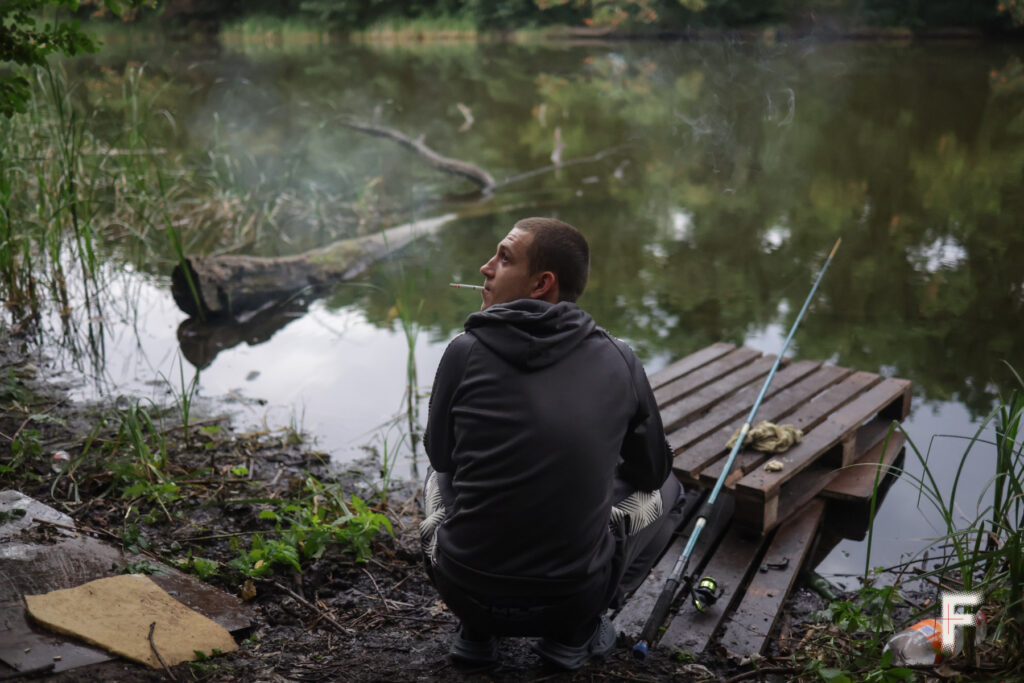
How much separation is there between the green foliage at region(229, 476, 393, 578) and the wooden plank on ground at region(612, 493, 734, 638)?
833mm

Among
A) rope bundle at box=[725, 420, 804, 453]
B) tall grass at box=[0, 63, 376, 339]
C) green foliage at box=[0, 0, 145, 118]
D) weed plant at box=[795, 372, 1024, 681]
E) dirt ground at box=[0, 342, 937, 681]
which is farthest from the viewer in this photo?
tall grass at box=[0, 63, 376, 339]

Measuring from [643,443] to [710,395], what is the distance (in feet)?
5.64

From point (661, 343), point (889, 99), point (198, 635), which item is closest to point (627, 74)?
point (889, 99)

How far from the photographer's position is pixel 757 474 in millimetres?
3092

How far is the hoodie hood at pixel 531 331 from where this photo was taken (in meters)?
1.96

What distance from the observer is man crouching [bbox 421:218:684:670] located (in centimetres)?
197

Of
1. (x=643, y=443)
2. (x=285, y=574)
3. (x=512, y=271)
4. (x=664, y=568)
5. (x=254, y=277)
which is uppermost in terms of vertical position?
(x=512, y=271)

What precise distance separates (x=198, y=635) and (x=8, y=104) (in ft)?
5.45

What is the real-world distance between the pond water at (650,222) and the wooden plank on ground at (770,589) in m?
0.19

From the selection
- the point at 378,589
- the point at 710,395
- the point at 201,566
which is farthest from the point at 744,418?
the point at 201,566

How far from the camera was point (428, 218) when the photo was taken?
25.0ft

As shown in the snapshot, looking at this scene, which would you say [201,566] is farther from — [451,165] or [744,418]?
[451,165]

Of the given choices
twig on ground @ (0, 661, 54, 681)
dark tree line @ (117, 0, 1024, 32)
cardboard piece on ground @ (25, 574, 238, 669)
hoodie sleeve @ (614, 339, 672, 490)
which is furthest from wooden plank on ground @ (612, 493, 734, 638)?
dark tree line @ (117, 0, 1024, 32)

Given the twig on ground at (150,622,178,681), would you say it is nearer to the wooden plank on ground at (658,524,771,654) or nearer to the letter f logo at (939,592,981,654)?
the wooden plank on ground at (658,524,771,654)
